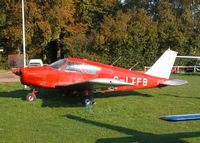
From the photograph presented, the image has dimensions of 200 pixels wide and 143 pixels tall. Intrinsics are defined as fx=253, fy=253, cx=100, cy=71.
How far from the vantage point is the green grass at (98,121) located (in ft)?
18.7

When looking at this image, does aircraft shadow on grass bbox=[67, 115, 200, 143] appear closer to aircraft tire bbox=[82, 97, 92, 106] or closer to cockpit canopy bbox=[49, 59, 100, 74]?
aircraft tire bbox=[82, 97, 92, 106]

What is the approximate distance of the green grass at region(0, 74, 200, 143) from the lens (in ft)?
18.7

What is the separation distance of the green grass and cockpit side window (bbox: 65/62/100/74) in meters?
1.28

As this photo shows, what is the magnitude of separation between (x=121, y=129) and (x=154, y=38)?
2878 cm

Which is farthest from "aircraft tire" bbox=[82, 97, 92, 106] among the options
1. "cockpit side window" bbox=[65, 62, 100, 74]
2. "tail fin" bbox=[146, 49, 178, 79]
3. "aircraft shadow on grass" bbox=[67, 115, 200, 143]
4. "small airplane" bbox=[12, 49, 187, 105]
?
"tail fin" bbox=[146, 49, 178, 79]

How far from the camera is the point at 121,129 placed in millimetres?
6328

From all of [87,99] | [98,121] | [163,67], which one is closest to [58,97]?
[87,99]

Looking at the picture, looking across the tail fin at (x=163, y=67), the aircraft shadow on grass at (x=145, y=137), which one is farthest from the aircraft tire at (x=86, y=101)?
the tail fin at (x=163, y=67)

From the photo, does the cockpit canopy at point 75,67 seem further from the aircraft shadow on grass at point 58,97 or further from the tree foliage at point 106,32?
the tree foliage at point 106,32

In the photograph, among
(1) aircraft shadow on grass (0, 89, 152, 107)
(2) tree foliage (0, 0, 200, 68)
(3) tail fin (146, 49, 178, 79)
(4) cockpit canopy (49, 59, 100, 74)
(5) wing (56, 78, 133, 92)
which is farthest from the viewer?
(2) tree foliage (0, 0, 200, 68)

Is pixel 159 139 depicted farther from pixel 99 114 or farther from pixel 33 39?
pixel 33 39

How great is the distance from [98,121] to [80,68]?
323cm

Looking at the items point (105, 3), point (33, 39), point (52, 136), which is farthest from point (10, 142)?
point (105, 3)

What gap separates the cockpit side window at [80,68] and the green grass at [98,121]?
4.21ft
